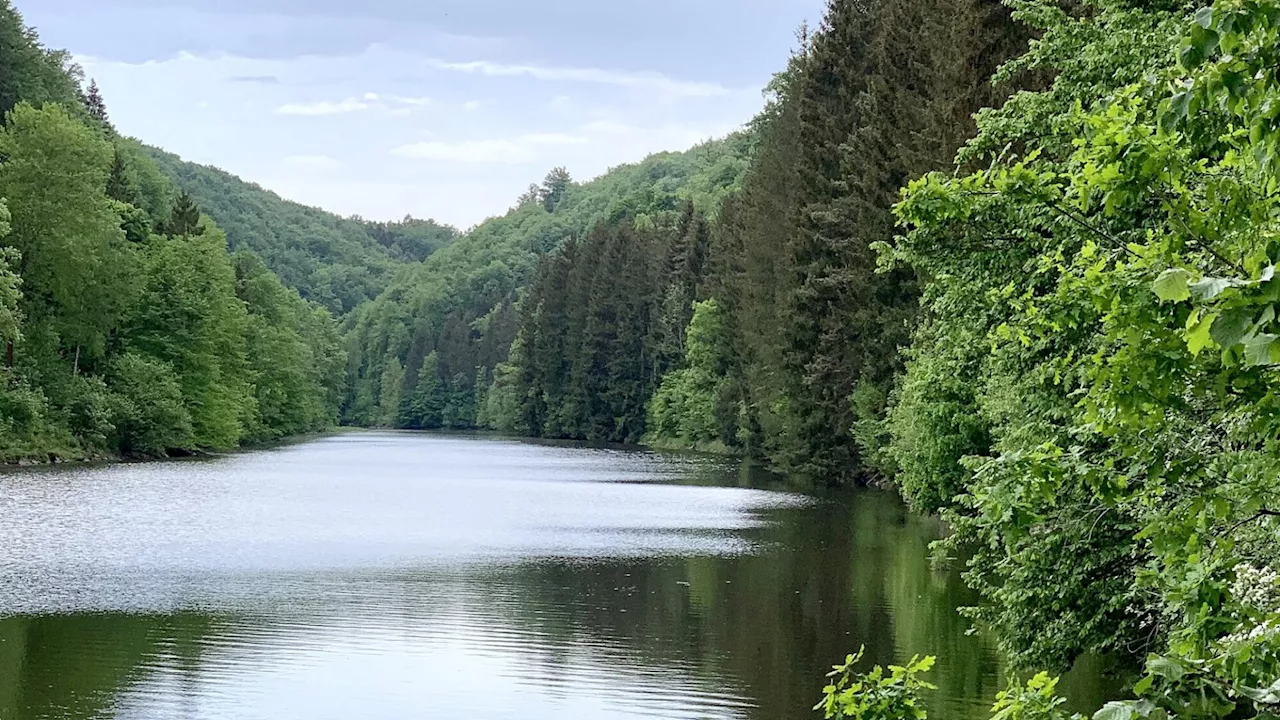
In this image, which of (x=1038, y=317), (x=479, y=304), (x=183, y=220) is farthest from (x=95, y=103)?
(x=1038, y=317)

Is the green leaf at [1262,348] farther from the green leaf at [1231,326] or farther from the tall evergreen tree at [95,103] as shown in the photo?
the tall evergreen tree at [95,103]

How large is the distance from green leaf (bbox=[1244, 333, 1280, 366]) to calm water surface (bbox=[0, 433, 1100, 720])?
11.2 m

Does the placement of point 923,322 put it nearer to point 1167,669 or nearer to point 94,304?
point 1167,669

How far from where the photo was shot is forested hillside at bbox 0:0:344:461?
1929 inches

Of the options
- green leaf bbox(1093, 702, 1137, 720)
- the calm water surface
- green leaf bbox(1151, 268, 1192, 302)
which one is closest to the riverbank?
the calm water surface

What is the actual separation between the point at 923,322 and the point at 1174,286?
26751 mm

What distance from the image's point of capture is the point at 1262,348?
2.96 metres

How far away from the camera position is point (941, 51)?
31438 millimetres

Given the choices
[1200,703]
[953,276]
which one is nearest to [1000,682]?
[953,276]

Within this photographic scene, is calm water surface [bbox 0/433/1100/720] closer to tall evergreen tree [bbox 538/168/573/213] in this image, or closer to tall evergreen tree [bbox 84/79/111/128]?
tall evergreen tree [bbox 84/79/111/128]

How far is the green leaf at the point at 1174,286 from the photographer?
3336 mm

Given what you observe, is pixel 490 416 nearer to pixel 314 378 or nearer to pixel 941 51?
pixel 314 378

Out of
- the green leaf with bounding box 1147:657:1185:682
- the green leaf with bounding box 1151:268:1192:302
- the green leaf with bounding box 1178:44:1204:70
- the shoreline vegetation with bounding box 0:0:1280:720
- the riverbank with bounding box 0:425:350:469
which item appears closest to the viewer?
the green leaf with bounding box 1151:268:1192:302

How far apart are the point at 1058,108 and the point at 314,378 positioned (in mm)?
96369
